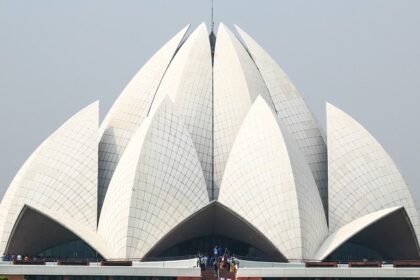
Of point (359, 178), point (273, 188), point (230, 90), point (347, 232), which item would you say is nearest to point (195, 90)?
point (230, 90)

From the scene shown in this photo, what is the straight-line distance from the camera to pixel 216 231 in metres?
50.0

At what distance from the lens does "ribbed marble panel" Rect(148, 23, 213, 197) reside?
5209 centimetres

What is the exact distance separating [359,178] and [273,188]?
6.64 metres

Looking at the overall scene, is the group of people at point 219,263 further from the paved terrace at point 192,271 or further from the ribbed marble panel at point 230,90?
the ribbed marble panel at point 230,90

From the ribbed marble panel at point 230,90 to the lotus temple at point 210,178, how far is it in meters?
0.08

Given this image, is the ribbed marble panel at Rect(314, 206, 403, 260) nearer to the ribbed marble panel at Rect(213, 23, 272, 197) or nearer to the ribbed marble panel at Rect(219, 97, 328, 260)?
the ribbed marble panel at Rect(219, 97, 328, 260)

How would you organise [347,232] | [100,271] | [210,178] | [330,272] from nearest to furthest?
1. [330,272]
2. [100,271]
3. [347,232]
4. [210,178]

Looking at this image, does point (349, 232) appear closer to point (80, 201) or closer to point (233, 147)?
point (233, 147)

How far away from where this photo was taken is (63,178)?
51.4 meters

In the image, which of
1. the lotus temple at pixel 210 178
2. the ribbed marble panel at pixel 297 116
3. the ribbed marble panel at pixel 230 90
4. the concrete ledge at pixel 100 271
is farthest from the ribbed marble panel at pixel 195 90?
the concrete ledge at pixel 100 271

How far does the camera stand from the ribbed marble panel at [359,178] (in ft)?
165

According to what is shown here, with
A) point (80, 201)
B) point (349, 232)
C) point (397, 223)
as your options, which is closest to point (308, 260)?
point (349, 232)

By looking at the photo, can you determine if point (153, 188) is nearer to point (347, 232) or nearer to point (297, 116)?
point (347, 232)

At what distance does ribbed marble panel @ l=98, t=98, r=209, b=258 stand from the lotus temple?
0.06 m
